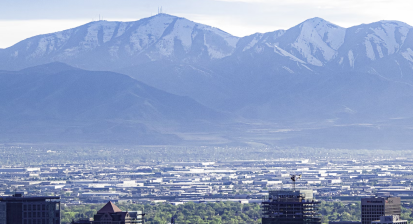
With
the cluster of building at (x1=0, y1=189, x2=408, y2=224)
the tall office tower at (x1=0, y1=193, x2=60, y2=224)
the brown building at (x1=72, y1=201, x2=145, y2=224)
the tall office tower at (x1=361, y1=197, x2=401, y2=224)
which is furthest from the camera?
the tall office tower at (x1=361, y1=197, x2=401, y2=224)

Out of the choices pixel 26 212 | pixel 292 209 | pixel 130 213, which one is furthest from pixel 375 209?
pixel 26 212

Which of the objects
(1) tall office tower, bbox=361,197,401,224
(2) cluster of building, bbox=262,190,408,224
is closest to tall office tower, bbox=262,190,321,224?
(2) cluster of building, bbox=262,190,408,224

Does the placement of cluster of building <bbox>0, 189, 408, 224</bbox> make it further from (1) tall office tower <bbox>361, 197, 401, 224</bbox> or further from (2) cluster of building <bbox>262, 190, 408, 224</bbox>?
(1) tall office tower <bbox>361, 197, 401, 224</bbox>

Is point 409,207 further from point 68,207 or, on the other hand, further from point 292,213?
point 292,213

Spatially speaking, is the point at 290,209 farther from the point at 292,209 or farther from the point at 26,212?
the point at 26,212

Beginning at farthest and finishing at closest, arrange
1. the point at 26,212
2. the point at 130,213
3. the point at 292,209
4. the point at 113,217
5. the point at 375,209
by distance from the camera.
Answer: the point at 375,209
the point at 130,213
the point at 113,217
the point at 26,212
the point at 292,209

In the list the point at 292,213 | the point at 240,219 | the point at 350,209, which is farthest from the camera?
the point at 350,209

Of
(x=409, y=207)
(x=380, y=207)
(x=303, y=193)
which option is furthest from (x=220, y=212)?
(x=303, y=193)

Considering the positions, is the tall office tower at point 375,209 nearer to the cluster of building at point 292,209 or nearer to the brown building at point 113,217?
the cluster of building at point 292,209

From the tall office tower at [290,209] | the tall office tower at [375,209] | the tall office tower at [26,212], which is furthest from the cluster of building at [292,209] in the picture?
the tall office tower at [26,212]
